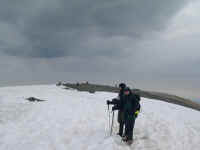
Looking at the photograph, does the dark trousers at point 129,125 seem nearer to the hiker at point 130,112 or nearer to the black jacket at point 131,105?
the hiker at point 130,112

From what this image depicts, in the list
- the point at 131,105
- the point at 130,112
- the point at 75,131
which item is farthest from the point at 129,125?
the point at 75,131

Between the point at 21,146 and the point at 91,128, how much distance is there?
4221 mm

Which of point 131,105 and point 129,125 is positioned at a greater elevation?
point 131,105

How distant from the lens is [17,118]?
12836 millimetres

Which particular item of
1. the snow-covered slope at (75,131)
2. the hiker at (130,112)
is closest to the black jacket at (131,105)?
the hiker at (130,112)

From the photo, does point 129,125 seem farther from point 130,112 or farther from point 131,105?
point 131,105

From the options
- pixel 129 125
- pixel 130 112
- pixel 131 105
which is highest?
pixel 131 105

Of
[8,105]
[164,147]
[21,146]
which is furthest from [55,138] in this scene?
[8,105]

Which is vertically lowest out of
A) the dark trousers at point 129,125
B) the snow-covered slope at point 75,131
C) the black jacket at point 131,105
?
the snow-covered slope at point 75,131

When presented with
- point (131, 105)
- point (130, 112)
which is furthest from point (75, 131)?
point (131, 105)

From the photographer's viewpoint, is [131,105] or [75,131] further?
[75,131]

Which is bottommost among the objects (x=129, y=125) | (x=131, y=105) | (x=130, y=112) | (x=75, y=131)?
(x=75, y=131)

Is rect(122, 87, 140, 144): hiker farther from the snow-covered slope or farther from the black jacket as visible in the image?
the snow-covered slope

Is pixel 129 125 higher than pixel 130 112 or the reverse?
the reverse
